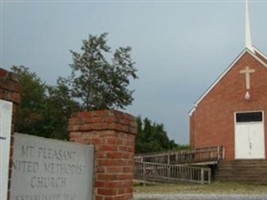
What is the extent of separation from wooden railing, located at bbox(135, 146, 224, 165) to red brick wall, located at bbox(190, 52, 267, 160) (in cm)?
114

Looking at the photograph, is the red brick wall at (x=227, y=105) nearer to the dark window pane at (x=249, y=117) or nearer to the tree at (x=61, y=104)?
the dark window pane at (x=249, y=117)

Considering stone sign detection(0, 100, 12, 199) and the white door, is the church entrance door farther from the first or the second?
stone sign detection(0, 100, 12, 199)

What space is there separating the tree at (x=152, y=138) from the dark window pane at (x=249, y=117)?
1529cm

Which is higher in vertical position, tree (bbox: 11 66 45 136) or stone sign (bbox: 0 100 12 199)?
tree (bbox: 11 66 45 136)

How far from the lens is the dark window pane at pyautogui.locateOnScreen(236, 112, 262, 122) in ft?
106

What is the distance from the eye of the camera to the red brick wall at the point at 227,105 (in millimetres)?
32719

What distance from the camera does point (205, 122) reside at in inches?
1361

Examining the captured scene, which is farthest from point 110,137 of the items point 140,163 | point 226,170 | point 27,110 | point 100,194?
point 27,110

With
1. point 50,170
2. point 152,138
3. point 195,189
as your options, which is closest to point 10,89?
point 50,170

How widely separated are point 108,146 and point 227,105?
2871 cm

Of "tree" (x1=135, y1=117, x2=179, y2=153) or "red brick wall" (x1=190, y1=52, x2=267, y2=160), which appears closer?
"red brick wall" (x1=190, y1=52, x2=267, y2=160)

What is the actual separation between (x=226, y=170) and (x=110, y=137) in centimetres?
2524

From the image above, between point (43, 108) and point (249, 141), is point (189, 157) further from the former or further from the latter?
point (43, 108)

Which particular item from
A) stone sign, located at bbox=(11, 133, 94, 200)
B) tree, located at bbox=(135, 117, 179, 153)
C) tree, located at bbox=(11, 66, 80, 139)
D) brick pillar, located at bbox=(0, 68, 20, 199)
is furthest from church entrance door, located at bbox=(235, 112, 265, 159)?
brick pillar, located at bbox=(0, 68, 20, 199)
